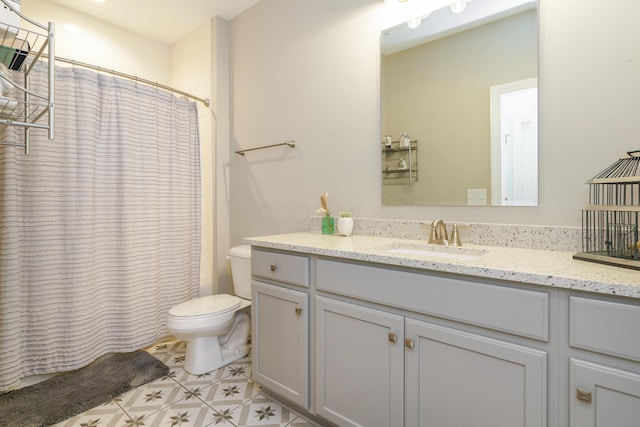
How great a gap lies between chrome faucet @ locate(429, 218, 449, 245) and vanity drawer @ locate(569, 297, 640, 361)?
2.23 ft

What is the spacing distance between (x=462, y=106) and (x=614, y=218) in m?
0.77

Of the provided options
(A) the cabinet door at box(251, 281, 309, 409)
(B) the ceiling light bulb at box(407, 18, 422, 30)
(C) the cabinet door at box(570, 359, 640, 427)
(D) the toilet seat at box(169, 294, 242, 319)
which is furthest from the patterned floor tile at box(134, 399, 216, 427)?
(B) the ceiling light bulb at box(407, 18, 422, 30)

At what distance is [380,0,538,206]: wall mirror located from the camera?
4.58ft

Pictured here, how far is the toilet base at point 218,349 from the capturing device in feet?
6.65

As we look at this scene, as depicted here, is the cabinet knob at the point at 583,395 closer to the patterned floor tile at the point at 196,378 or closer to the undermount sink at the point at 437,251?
the undermount sink at the point at 437,251

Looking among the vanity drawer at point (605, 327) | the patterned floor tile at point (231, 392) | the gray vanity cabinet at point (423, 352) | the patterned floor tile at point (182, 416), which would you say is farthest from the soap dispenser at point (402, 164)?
the patterned floor tile at point (182, 416)

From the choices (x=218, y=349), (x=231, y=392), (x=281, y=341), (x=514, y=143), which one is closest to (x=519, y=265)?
(x=514, y=143)

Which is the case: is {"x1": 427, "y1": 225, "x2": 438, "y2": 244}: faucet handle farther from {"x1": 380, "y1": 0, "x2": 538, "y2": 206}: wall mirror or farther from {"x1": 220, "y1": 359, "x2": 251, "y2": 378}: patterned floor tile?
{"x1": 220, "y1": 359, "x2": 251, "y2": 378}: patterned floor tile

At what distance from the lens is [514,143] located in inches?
55.9

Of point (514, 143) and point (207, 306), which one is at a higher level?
point (514, 143)

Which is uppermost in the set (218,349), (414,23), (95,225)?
(414,23)

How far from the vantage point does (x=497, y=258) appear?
1.16m

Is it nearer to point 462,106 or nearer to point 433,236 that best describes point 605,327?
point 433,236

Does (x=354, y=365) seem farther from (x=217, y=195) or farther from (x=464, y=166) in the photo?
(x=217, y=195)
